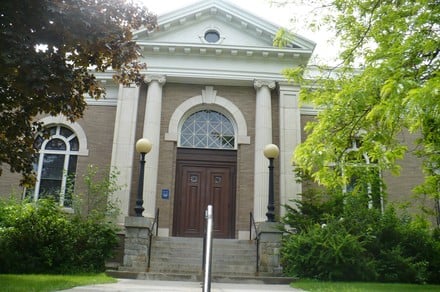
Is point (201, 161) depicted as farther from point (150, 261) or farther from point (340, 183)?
point (340, 183)

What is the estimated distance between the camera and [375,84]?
6.66m

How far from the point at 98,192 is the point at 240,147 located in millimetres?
5090

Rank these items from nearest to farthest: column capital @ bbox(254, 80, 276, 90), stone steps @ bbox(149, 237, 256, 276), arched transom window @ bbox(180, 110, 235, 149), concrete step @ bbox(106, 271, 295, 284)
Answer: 1. concrete step @ bbox(106, 271, 295, 284)
2. stone steps @ bbox(149, 237, 256, 276)
3. column capital @ bbox(254, 80, 276, 90)
4. arched transom window @ bbox(180, 110, 235, 149)

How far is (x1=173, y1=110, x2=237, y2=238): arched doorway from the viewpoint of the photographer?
52.5ft

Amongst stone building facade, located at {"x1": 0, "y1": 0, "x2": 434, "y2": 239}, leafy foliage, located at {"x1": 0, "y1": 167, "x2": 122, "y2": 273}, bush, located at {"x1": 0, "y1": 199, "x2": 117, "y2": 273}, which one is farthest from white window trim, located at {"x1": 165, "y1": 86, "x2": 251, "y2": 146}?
bush, located at {"x1": 0, "y1": 199, "x2": 117, "y2": 273}

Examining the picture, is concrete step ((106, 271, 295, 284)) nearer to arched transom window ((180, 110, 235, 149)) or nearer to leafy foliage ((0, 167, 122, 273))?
leafy foliage ((0, 167, 122, 273))

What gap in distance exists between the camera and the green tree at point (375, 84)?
6.47 metres

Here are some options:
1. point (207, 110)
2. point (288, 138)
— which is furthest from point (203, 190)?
point (288, 138)

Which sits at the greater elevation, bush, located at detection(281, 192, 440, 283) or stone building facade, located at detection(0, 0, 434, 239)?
stone building facade, located at detection(0, 0, 434, 239)

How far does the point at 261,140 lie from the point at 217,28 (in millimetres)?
4627

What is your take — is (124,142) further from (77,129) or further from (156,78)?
(156,78)

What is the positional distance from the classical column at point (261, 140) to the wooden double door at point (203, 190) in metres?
1.19

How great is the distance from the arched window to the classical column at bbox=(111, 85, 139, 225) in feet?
6.77

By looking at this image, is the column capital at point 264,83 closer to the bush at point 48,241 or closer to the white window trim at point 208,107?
the white window trim at point 208,107
